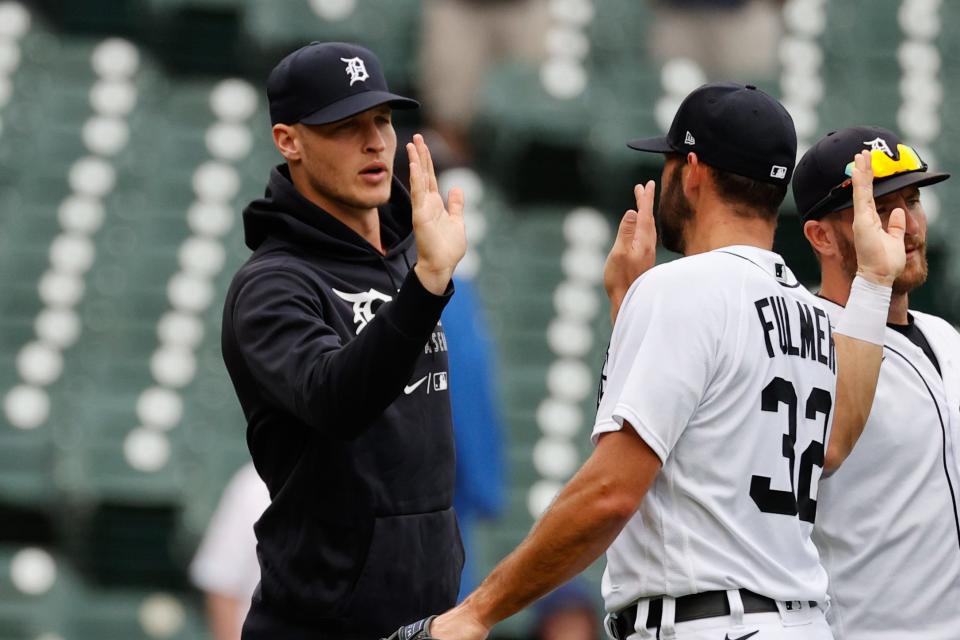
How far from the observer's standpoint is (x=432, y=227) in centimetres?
243

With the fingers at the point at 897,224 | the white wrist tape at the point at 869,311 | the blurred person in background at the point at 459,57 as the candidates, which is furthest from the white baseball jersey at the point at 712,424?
the blurred person in background at the point at 459,57

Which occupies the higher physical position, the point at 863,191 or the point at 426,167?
the point at 426,167

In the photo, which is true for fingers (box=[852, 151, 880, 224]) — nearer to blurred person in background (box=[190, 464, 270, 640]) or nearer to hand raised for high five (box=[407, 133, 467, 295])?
hand raised for high five (box=[407, 133, 467, 295])

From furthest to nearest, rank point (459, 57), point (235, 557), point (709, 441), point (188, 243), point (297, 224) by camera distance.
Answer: point (459, 57) → point (188, 243) → point (235, 557) → point (297, 224) → point (709, 441)

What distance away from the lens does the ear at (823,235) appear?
3.09 meters

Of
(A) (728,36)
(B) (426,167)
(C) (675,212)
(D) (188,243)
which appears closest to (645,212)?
(C) (675,212)

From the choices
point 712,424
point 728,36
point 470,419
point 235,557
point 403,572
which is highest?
point 728,36

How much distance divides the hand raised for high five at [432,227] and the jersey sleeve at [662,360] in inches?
12.8

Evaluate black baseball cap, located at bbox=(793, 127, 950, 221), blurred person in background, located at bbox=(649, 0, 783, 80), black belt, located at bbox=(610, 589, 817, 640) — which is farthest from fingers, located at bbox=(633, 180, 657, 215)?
blurred person in background, located at bbox=(649, 0, 783, 80)

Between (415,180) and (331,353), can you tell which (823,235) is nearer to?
(415,180)

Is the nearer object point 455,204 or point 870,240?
point 455,204

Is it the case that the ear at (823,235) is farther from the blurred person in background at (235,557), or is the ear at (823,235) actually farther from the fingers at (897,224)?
the blurred person in background at (235,557)

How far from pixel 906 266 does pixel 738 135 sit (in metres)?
0.62

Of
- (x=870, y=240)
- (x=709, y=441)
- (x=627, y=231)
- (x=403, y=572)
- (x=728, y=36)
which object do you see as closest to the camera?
(x=709, y=441)
